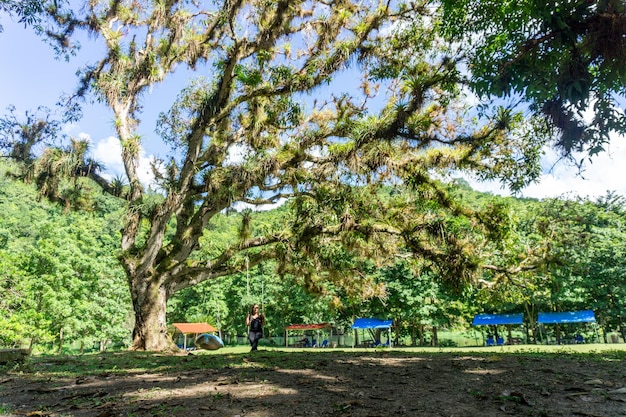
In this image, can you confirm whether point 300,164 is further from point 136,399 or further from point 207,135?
point 136,399

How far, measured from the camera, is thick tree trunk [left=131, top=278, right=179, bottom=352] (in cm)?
1114

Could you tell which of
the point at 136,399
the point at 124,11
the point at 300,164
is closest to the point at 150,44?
the point at 124,11

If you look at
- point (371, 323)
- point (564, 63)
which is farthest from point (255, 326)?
point (371, 323)

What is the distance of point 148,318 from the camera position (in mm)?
11258

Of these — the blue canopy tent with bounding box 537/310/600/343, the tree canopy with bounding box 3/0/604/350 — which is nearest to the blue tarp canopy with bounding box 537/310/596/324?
the blue canopy tent with bounding box 537/310/600/343

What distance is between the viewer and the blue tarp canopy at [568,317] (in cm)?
2534

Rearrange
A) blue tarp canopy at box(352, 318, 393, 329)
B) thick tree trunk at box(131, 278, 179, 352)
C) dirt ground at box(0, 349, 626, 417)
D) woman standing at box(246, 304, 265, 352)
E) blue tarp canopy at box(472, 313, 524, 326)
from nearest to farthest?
1. dirt ground at box(0, 349, 626, 417)
2. thick tree trunk at box(131, 278, 179, 352)
3. woman standing at box(246, 304, 265, 352)
4. blue tarp canopy at box(472, 313, 524, 326)
5. blue tarp canopy at box(352, 318, 393, 329)

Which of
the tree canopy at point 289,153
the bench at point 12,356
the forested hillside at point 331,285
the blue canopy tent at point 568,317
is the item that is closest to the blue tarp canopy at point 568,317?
the blue canopy tent at point 568,317

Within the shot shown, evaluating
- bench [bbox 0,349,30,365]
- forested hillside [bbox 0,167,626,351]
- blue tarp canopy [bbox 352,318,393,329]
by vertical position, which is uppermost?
forested hillside [bbox 0,167,626,351]

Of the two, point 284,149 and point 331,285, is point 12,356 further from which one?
point 331,285

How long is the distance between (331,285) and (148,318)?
17814mm

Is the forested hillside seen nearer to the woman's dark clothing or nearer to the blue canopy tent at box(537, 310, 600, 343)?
the blue canopy tent at box(537, 310, 600, 343)

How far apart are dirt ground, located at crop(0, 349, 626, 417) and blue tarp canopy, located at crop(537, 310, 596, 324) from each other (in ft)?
77.4

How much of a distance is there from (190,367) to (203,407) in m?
2.88
